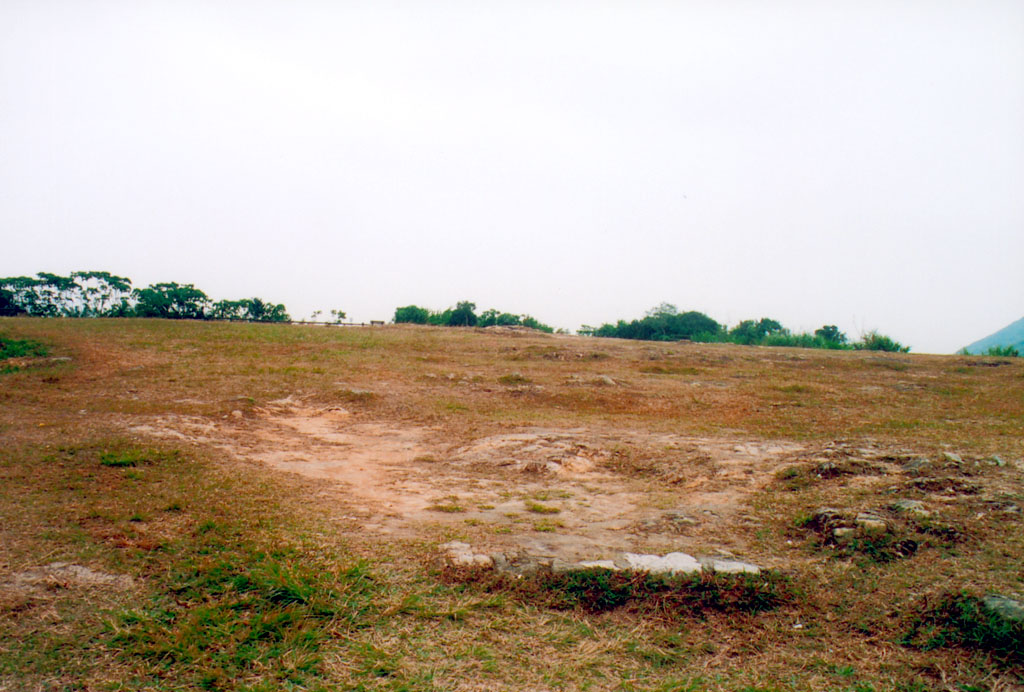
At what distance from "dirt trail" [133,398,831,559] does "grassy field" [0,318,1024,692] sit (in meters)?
0.05

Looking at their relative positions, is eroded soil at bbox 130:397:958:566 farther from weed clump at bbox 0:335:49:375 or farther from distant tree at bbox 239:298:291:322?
distant tree at bbox 239:298:291:322

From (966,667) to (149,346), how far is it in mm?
21478

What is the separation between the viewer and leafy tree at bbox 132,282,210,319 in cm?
4009

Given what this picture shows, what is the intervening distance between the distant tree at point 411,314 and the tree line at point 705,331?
52.7ft

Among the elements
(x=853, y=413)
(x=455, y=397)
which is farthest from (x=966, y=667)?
(x=455, y=397)

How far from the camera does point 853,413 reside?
11.1 meters

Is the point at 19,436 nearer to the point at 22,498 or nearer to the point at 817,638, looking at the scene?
the point at 22,498

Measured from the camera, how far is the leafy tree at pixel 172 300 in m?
40.1

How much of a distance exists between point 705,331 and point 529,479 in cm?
5269

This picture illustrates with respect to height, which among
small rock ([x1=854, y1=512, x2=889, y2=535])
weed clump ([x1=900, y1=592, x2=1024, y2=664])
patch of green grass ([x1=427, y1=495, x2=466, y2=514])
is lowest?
patch of green grass ([x1=427, y1=495, x2=466, y2=514])

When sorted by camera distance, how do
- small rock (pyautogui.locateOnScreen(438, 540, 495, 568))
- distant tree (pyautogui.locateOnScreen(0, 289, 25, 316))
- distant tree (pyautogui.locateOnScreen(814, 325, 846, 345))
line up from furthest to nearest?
distant tree (pyautogui.locateOnScreen(814, 325, 846, 345)), distant tree (pyautogui.locateOnScreen(0, 289, 25, 316)), small rock (pyautogui.locateOnScreen(438, 540, 495, 568))

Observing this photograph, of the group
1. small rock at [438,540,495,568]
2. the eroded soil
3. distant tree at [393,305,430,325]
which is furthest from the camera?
distant tree at [393,305,430,325]

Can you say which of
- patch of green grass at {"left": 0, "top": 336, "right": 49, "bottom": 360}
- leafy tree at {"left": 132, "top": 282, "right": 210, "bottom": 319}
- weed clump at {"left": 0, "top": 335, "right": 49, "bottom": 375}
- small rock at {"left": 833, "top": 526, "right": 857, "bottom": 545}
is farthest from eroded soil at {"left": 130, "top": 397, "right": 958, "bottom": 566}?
leafy tree at {"left": 132, "top": 282, "right": 210, "bottom": 319}

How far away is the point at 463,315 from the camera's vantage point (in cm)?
4944
